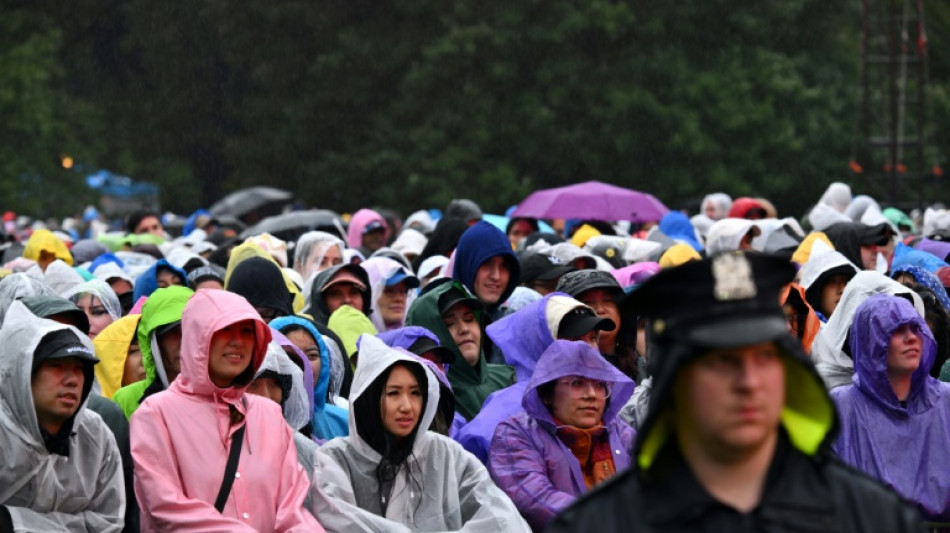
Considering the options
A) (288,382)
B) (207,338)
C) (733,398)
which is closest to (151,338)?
(288,382)

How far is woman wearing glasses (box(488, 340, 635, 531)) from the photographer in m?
7.12

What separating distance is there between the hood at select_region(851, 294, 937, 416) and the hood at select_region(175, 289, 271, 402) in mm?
2474

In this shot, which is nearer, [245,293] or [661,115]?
[245,293]

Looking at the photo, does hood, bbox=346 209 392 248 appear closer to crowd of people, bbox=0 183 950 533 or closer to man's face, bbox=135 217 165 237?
man's face, bbox=135 217 165 237

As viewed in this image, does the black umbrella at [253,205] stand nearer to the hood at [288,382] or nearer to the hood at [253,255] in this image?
the hood at [253,255]

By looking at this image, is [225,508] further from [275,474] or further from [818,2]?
[818,2]

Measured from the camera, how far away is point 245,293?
9.63 m

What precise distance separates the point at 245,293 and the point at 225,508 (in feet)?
11.1

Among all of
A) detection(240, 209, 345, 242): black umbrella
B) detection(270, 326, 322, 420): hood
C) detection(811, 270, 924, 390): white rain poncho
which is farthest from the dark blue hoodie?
detection(240, 209, 345, 242): black umbrella

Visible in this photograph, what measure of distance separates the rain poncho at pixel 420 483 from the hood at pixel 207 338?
1.35 feet

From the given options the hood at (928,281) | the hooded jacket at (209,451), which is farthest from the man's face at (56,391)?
the hood at (928,281)

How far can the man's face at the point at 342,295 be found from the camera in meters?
10.4

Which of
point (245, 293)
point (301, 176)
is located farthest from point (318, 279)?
point (301, 176)

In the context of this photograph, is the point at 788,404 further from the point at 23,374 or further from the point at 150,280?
the point at 150,280
